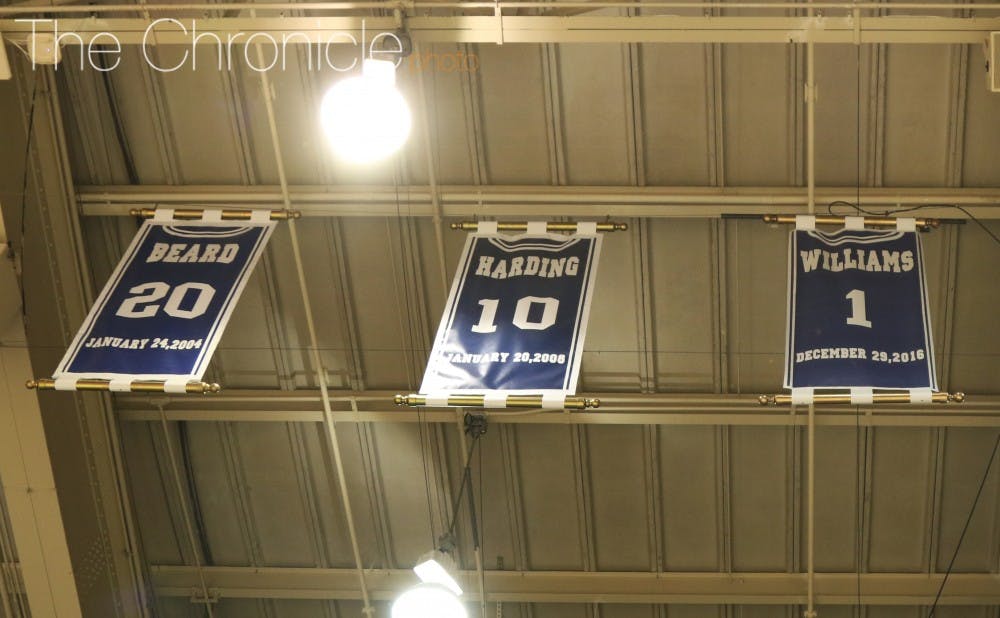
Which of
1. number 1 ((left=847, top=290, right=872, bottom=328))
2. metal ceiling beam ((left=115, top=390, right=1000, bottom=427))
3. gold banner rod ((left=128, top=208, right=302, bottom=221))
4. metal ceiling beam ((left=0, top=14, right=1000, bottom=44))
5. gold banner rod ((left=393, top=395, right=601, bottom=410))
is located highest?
metal ceiling beam ((left=0, top=14, right=1000, bottom=44))

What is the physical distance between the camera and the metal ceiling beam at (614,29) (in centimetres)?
549

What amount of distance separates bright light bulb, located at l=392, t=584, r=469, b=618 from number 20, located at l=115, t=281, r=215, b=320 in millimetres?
2100

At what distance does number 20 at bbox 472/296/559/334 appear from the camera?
5.85 m

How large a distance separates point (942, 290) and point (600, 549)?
11.3 feet

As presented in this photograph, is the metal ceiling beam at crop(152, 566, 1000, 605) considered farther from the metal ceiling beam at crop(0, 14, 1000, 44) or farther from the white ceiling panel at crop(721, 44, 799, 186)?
the metal ceiling beam at crop(0, 14, 1000, 44)


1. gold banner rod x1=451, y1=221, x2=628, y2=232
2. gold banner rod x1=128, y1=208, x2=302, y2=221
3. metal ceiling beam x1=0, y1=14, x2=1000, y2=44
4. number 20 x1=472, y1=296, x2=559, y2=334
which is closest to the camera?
metal ceiling beam x1=0, y1=14, x2=1000, y2=44

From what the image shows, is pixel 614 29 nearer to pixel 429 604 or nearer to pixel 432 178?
pixel 432 178

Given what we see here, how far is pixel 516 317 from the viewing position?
593cm

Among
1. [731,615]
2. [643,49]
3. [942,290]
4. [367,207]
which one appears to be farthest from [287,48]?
[731,615]

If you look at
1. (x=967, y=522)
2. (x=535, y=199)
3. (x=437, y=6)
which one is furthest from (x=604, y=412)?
(x=437, y=6)

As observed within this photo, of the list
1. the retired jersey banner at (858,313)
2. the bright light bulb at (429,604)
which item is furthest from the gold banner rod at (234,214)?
the retired jersey banner at (858,313)

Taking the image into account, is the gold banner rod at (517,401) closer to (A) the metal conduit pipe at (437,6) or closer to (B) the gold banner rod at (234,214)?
(B) the gold banner rod at (234,214)

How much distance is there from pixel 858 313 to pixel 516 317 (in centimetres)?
199

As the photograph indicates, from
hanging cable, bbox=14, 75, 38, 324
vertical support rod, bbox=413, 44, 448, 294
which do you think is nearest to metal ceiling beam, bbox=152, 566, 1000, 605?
vertical support rod, bbox=413, 44, 448, 294
